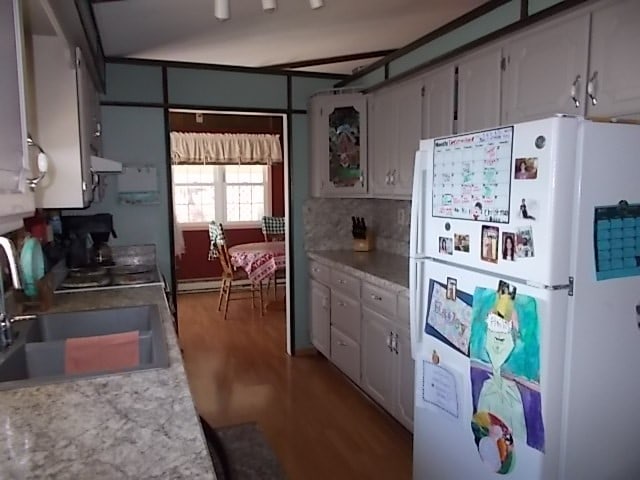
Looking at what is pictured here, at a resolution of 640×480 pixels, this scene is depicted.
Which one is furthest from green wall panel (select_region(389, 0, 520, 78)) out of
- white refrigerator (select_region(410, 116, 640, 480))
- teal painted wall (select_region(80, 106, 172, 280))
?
teal painted wall (select_region(80, 106, 172, 280))

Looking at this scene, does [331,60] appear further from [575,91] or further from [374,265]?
[575,91]

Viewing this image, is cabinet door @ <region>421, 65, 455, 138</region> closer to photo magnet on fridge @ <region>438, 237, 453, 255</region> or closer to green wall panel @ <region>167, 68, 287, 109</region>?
photo magnet on fridge @ <region>438, 237, 453, 255</region>

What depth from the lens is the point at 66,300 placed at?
234 centimetres

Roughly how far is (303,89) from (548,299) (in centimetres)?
314

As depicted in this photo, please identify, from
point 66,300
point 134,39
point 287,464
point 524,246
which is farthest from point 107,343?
point 134,39

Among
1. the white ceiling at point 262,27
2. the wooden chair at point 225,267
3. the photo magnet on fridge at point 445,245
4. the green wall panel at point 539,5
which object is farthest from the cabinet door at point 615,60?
the wooden chair at point 225,267

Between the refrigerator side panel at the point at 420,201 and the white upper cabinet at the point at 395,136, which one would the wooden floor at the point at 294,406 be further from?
the white upper cabinet at the point at 395,136

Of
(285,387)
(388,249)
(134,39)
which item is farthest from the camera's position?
(388,249)

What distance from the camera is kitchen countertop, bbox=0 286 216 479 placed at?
0.90m

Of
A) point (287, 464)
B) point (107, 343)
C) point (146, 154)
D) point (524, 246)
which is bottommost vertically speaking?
point (287, 464)

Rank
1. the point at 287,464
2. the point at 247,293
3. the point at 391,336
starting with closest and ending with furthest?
1. the point at 287,464
2. the point at 391,336
3. the point at 247,293

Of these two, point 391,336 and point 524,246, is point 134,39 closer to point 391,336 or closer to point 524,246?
point 391,336

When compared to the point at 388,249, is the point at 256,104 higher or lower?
higher

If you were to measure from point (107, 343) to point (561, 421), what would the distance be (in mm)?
1603
